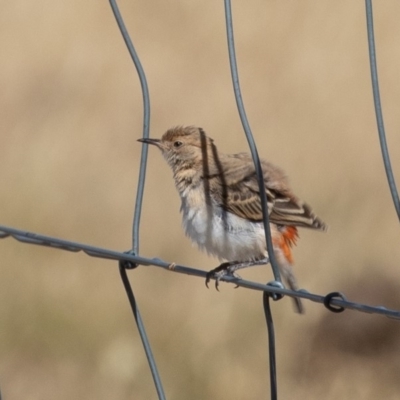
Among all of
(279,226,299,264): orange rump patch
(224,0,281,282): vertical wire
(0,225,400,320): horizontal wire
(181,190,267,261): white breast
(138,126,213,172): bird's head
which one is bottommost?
(0,225,400,320): horizontal wire

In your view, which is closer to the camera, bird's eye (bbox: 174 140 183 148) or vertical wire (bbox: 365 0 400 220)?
vertical wire (bbox: 365 0 400 220)

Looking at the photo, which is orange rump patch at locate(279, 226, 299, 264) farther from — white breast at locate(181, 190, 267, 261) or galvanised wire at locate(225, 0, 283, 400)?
galvanised wire at locate(225, 0, 283, 400)

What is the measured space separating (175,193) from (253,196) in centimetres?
472

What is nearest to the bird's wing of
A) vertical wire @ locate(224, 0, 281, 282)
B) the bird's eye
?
the bird's eye

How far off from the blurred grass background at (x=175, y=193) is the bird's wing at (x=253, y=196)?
8.28 ft

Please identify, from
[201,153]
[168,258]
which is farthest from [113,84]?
[201,153]

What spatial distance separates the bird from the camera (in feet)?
20.8

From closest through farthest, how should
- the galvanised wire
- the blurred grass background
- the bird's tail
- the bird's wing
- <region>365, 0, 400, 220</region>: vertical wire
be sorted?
<region>365, 0, 400, 220</region>: vertical wire
the galvanised wire
the bird's wing
the bird's tail
the blurred grass background

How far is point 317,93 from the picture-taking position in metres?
12.3

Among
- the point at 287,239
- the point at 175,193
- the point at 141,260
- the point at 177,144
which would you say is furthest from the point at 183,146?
the point at 175,193

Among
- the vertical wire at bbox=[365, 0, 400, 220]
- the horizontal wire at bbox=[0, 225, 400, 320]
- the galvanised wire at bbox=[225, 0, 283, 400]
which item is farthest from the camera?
the galvanised wire at bbox=[225, 0, 283, 400]

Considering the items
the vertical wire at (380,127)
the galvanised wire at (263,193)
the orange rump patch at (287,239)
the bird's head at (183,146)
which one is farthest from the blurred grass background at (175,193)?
the vertical wire at (380,127)

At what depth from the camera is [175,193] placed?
439 inches

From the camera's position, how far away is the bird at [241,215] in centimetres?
634
